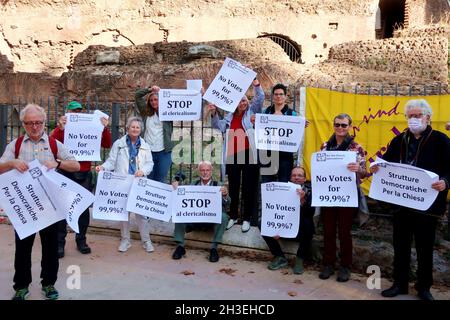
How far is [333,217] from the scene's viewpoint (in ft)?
17.6

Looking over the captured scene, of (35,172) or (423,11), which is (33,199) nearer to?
(35,172)

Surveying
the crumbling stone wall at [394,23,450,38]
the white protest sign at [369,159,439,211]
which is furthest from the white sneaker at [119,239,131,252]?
the crumbling stone wall at [394,23,450,38]

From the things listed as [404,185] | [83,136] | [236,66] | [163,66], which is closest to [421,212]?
[404,185]

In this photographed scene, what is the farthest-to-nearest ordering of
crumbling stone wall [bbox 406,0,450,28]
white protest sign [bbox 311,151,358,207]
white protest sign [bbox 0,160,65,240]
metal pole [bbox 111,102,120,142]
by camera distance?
crumbling stone wall [bbox 406,0,450,28], metal pole [bbox 111,102,120,142], white protest sign [bbox 311,151,358,207], white protest sign [bbox 0,160,65,240]

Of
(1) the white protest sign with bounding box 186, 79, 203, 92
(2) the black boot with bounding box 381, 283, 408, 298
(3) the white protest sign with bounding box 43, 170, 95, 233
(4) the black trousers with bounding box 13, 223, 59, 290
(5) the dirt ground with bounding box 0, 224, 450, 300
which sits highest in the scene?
(1) the white protest sign with bounding box 186, 79, 203, 92

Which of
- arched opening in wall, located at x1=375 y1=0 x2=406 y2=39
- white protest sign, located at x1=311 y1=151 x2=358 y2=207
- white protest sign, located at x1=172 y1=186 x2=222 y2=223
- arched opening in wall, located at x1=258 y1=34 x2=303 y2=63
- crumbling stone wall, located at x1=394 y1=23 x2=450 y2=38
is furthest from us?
arched opening in wall, located at x1=375 y1=0 x2=406 y2=39

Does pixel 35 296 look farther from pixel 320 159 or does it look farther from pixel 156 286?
pixel 320 159

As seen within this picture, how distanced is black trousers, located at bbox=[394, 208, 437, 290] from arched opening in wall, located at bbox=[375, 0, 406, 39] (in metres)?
24.7

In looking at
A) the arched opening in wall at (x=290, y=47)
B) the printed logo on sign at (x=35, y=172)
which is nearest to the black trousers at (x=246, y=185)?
the printed logo on sign at (x=35, y=172)

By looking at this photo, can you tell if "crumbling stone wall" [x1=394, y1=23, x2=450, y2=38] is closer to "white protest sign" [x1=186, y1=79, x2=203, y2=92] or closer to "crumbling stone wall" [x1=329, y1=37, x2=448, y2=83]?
"crumbling stone wall" [x1=329, y1=37, x2=448, y2=83]

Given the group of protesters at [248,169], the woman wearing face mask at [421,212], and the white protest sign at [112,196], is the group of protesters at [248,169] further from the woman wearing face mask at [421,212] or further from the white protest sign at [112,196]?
the white protest sign at [112,196]

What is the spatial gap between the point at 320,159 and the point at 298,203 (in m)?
0.61

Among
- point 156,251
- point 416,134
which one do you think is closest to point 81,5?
point 156,251

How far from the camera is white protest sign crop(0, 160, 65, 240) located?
4461mm
